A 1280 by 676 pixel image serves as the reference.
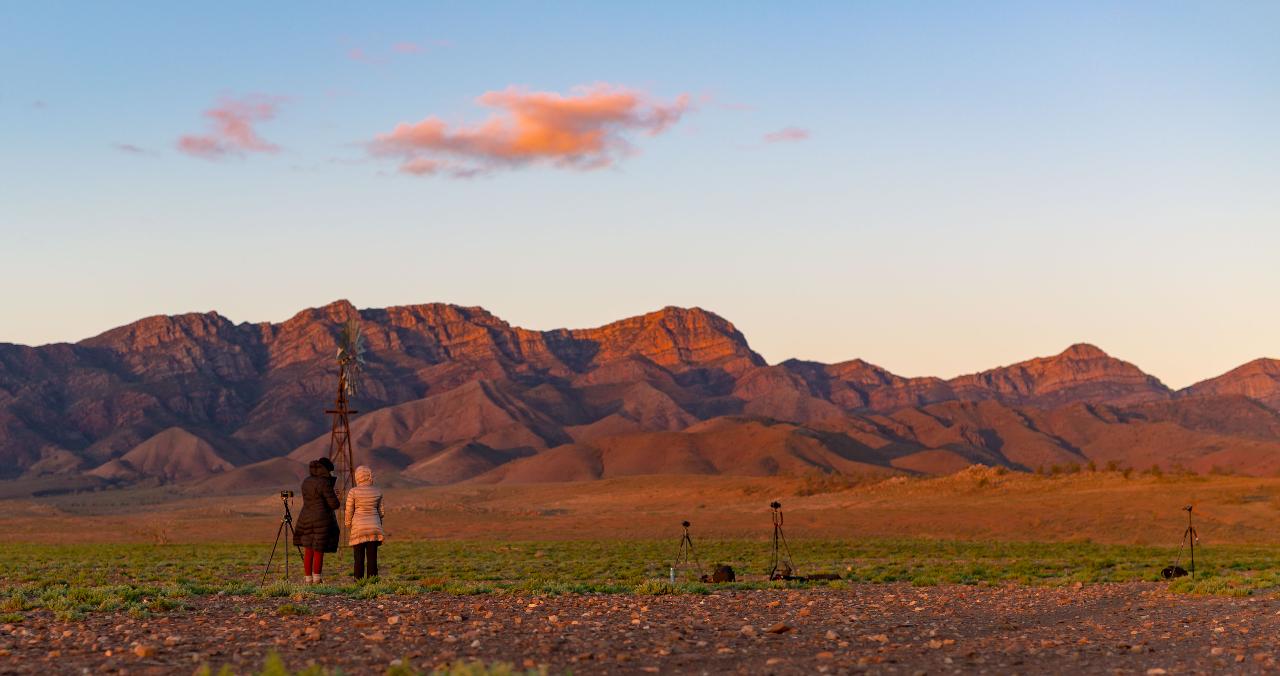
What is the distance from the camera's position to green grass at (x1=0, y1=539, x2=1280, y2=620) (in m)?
18.3

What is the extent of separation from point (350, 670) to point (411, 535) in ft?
152

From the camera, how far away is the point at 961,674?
1137 cm

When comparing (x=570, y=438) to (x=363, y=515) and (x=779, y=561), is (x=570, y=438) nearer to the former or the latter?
(x=779, y=561)

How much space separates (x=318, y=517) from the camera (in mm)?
19688

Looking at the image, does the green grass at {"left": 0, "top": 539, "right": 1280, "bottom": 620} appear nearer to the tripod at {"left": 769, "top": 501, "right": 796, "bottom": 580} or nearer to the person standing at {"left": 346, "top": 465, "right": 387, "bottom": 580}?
the tripod at {"left": 769, "top": 501, "right": 796, "bottom": 580}

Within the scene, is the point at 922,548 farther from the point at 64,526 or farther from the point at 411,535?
the point at 64,526

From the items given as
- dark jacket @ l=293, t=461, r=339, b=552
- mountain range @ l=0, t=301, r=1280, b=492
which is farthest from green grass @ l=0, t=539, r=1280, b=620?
mountain range @ l=0, t=301, r=1280, b=492

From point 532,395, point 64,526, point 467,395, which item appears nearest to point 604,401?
point 532,395

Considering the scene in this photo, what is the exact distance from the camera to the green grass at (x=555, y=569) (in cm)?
1826

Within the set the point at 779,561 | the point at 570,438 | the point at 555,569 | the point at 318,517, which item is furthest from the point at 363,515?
the point at 570,438

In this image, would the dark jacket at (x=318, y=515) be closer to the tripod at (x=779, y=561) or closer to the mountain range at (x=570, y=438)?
the tripod at (x=779, y=561)

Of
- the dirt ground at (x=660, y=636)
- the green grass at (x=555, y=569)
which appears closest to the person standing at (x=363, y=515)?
the green grass at (x=555, y=569)

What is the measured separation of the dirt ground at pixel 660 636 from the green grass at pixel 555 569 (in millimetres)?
1427

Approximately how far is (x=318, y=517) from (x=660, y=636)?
827 centimetres
